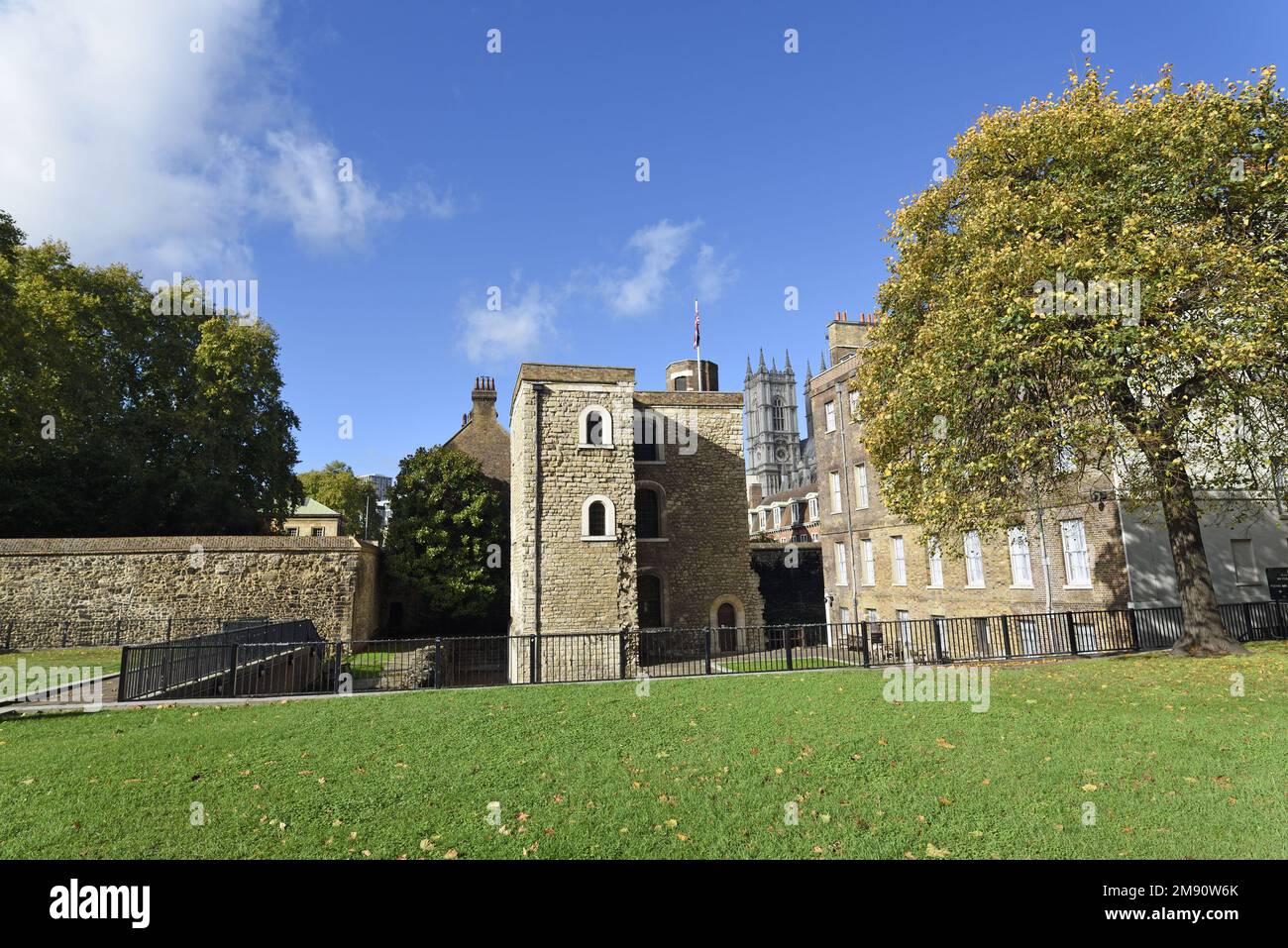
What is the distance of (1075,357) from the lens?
1233 centimetres

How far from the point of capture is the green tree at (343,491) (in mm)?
52531

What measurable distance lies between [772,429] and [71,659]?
110 meters

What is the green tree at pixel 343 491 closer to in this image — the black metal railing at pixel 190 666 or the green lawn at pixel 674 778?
the black metal railing at pixel 190 666

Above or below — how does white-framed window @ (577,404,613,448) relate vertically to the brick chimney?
below

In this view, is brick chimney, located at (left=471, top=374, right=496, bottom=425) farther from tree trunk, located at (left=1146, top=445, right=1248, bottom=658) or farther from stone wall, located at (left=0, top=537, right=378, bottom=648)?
tree trunk, located at (left=1146, top=445, right=1248, bottom=658)

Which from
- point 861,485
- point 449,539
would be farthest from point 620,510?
point 861,485

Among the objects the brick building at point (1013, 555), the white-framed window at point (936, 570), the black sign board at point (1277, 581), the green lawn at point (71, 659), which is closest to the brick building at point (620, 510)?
the brick building at point (1013, 555)

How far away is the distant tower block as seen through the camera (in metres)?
29.1

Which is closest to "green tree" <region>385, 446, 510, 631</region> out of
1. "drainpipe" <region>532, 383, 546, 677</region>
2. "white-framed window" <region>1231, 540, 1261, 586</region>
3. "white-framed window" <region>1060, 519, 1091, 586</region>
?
"drainpipe" <region>532, 383, 546, 677</region>

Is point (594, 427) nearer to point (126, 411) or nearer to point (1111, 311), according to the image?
point (1111, 311)

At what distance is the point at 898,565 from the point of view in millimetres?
24969

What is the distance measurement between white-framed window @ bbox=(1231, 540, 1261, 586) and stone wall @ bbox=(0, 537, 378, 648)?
2891 cm

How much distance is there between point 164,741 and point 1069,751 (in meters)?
11.0

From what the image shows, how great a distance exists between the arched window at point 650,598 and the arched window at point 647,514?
1704 mm
